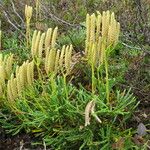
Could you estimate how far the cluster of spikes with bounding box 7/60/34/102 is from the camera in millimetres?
2486

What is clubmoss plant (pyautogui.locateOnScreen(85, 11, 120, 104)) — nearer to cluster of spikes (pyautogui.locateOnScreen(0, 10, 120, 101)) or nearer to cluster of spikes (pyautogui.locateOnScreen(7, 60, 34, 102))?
cluster of spikes (pyautogui.locateOnScreen(0, 10, 120, 101))

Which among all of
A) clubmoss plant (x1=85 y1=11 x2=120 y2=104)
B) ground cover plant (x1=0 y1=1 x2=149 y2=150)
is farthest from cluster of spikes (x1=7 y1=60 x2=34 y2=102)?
clubmoss plant (x1=85 y1=11 x2=120 y2=104)

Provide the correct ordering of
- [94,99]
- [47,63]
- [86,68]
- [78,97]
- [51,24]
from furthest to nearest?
[51,24], [86,68], [78,97], [94,99], [47,63]

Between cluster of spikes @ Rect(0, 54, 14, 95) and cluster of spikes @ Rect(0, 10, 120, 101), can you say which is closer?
cluster of spikes @ Rect(0, 10, 120, 101)

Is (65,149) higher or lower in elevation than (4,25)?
lower

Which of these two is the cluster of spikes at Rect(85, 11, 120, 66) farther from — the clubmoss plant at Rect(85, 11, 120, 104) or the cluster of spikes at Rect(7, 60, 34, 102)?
the cluster of spikes at Rect(7, 60, 34, 102)

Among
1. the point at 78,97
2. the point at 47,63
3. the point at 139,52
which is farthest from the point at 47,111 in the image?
the point at 139,52

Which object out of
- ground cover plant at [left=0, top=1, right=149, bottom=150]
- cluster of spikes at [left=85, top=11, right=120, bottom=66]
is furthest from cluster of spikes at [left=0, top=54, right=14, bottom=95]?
cluster of spikes at [left=85, top=11, right=120, bottom=66]

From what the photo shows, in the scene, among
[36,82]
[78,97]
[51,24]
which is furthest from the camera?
[51,24]

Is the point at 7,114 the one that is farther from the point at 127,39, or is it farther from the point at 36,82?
the point at 127,39

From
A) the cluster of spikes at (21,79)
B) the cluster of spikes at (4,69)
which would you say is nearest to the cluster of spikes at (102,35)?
the cluster of spikes at (21,79)

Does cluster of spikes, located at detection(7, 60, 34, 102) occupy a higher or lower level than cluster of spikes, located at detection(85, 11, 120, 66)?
lower

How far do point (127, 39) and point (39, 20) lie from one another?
1.24 metres

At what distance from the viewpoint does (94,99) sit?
106 inches
